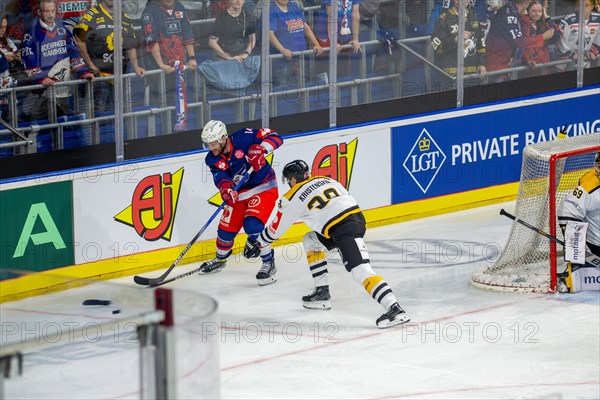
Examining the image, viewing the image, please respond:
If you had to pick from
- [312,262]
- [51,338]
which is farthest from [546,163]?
[51,338]

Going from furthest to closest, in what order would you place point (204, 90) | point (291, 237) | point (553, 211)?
point (291, 237) → point (204, 90) → point (553, 211)

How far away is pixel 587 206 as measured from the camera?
798 centimetres

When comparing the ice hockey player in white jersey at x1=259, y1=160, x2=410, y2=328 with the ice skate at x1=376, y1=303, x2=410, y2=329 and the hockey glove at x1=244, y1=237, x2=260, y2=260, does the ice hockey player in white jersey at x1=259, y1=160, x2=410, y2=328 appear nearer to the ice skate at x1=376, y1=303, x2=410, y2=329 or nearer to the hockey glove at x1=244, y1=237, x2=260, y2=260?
the ice skate at x1=376, y1=303, x2=410, y2=329

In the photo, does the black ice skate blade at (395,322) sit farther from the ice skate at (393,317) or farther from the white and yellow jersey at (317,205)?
the white and yellow jersey at (317,205)

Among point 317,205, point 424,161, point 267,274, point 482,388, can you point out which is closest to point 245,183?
point 267,274

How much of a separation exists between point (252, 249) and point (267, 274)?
21 centimetres

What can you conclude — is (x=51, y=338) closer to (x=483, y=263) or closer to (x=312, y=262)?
(x=312, y=262)

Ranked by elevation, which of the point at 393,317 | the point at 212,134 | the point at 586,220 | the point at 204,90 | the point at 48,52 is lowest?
the point at 393,317

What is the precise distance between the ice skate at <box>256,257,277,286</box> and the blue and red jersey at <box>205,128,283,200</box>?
1.64ft

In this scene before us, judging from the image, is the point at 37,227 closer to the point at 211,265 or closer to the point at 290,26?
the point at 211,265

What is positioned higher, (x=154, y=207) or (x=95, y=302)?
(x=154, y=207)

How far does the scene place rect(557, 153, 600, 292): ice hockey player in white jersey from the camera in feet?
26.1

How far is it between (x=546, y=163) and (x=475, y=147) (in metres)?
2.49

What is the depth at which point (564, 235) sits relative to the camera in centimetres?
805
